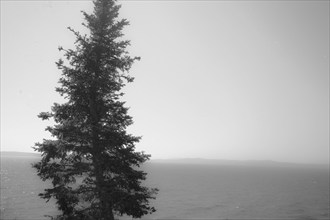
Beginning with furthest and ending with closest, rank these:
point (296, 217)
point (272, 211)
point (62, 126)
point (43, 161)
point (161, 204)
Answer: point (161, 204), point (272, 211), point (296, 217), point (62, 126), point (43, 161)

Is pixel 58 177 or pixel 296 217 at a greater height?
pixel 58 177

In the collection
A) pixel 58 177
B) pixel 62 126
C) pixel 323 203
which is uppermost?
pixel 62 126

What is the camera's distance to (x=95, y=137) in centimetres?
1094

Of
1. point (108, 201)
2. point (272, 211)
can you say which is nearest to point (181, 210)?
point (272, 211)

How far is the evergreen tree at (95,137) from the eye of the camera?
1040 cm

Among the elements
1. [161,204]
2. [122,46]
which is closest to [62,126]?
[122,46]

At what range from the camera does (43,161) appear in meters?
9.96

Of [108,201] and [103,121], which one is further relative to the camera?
[103,121]

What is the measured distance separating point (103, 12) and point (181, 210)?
5619 centimetres

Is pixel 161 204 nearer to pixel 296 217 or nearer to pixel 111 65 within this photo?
pixel 296 217

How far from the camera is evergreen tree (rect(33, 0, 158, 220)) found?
34.1 ft

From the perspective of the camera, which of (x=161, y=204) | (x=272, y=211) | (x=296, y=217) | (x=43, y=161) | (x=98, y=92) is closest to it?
(x=43, y=161)

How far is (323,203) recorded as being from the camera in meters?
74.6

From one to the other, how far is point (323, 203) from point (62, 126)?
85.5 meters
